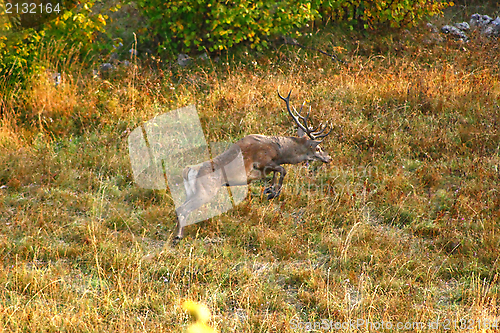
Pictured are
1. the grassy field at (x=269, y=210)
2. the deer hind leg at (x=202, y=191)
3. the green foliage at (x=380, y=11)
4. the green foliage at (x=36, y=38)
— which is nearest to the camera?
the grassy field at (x=269, y=210)

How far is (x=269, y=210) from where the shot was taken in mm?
6590

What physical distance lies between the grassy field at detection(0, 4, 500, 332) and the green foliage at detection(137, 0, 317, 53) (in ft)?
2.06

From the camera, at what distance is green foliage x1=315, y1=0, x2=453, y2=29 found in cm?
1136

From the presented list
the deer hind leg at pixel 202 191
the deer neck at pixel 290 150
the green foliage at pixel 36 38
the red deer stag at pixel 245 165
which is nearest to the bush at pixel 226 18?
the green foliage at pixel 36 38

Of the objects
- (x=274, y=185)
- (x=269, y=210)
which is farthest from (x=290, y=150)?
(x=269, y=210)

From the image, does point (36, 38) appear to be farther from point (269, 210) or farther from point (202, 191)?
point (269, 210)

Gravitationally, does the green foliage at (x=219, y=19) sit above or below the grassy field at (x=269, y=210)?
above

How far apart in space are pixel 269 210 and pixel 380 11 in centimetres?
718

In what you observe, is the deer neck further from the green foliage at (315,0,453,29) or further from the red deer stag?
the green foliage at (315,0,453,29)

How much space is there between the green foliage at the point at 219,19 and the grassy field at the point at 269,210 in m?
0.63

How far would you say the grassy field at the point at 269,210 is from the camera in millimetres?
4883

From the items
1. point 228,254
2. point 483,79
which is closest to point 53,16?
point 228,254

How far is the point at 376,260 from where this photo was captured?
577 cm

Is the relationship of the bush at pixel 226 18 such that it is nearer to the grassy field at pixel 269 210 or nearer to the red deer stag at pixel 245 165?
the grassy field at pixel 269 210
